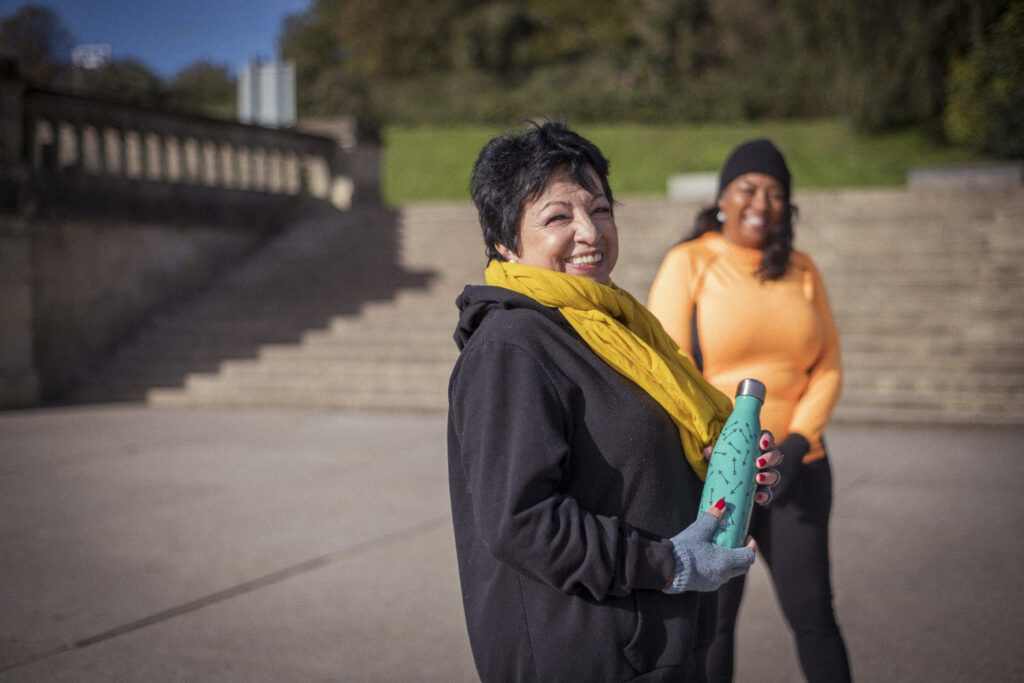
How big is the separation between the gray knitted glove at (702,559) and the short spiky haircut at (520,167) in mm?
595

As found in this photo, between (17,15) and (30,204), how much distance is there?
66.1 feet

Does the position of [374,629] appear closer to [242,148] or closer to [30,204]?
[30,204]

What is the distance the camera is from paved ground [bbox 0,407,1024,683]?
3455 millimetres

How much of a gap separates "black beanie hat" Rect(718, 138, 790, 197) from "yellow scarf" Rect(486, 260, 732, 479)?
124 cm

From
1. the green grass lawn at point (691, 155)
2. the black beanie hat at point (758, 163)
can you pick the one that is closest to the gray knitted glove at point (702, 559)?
the black beanie hat at point (758, 163)

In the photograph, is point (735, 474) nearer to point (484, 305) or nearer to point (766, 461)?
point (766, 461)

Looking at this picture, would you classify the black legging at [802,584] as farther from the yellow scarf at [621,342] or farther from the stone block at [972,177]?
the stone block at [972,177]

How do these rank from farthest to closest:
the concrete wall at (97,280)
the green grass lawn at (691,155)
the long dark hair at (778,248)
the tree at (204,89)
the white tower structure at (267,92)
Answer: the tree at (204,89) → the green grass lawn at (691,155) → the white tower structure at (267,92) → the concrete wall at (97,280) → the long dark hair at (778,248)

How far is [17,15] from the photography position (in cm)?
2680

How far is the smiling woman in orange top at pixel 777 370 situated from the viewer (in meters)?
2.71

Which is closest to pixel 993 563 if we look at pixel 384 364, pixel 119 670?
pixel 119 670

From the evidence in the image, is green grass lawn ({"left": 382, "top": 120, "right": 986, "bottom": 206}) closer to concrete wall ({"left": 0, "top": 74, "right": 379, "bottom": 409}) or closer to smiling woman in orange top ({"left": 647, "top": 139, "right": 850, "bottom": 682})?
concrete wall ({"left": 0, "top": 74, "right": 379, "bottom": 409})

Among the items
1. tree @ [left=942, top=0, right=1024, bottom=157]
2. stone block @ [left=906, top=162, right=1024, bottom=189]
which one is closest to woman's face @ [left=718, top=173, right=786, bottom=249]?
stone block @ [left=906, top=162, right=1024, bottom=189]

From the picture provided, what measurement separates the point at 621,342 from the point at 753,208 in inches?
54.8
